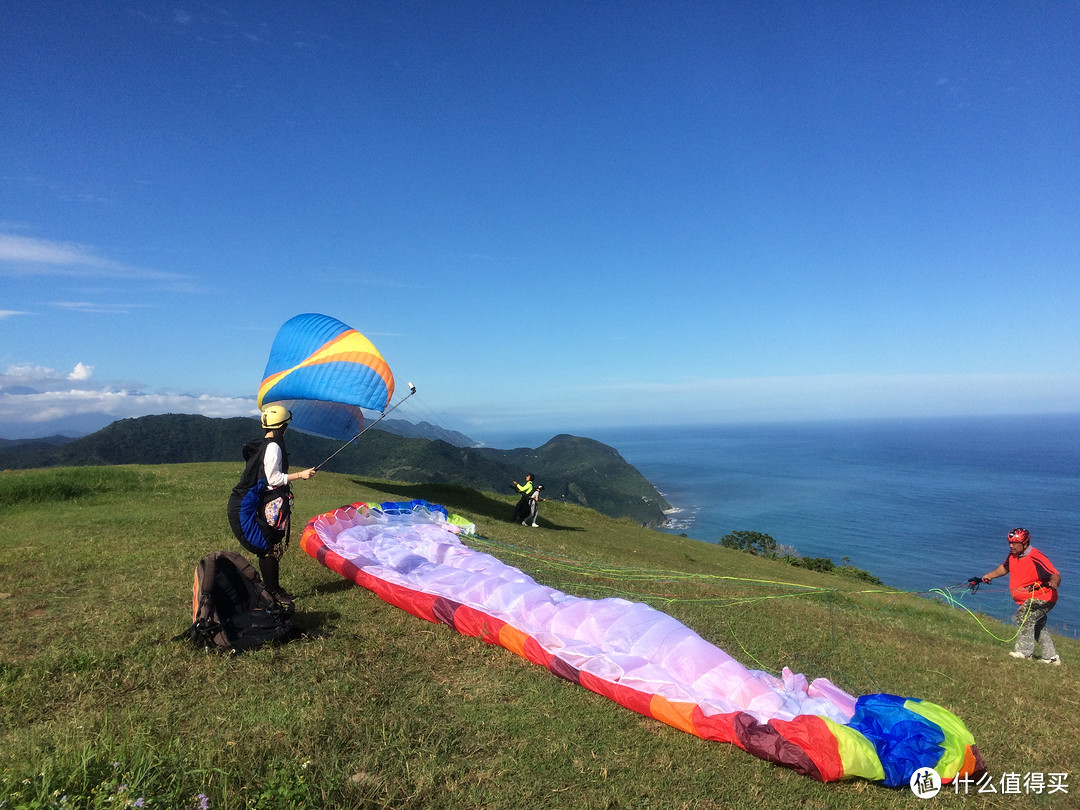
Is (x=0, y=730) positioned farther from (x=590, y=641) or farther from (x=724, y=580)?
(x=724, y=580)

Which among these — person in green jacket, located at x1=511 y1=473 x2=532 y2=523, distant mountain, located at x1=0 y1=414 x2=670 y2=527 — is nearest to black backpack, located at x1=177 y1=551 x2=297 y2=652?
person in green jacket, located at x1=511 y1=473 x2=532 y2=523

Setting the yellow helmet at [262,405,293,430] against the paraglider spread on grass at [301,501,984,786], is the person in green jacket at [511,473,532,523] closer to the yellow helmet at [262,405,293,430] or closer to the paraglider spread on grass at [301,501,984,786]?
the paraglider spread on grass at [301,501,984,786]

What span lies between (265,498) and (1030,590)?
1144 cm

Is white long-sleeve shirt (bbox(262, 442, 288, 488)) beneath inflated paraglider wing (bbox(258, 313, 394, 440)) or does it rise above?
beneath

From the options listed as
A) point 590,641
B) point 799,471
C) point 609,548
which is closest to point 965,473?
point 799,471

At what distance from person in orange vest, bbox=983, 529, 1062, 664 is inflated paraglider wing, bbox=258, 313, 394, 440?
14067mm

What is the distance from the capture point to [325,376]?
53.8ft

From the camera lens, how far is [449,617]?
704cm

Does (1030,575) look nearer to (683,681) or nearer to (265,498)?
(683,681)

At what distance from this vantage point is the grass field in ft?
12.8

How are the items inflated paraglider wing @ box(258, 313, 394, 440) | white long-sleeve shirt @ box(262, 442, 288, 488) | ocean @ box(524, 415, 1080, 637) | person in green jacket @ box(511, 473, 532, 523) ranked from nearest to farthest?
white long-sleeve shirt @ box(262, 442, 288, 488) < inflated paraglider wing @ box(258, 313, 394, 440) < person in green jacket @ box(511, 473, 532, 523) < ocean @ box(524, 415, 1080, 637)
